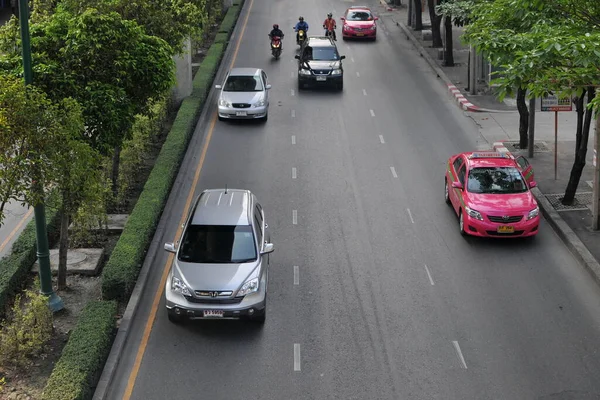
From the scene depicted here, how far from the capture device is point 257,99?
3198 cm

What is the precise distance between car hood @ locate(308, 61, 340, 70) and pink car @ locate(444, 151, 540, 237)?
542 inches

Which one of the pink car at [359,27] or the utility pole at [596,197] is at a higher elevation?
the pink car at [359,27]

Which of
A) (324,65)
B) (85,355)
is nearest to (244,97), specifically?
(324,65)

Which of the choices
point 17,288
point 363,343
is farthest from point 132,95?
point 363,343

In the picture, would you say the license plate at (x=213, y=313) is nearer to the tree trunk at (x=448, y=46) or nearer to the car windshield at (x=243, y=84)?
the car windshield at (x=243, y=84)

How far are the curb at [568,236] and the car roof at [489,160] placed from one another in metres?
1.59

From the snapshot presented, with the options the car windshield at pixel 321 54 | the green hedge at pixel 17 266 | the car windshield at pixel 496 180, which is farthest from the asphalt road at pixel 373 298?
the car windshield at pixel 321 54

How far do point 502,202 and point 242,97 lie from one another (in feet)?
42.4

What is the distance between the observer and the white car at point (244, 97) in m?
31.8

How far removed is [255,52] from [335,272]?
26.3 m

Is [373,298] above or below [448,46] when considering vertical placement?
below

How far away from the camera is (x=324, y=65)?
121ft

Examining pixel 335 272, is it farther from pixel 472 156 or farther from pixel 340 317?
pixel 472 156

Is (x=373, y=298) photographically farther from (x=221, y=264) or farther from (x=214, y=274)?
(x=214, y=274)
